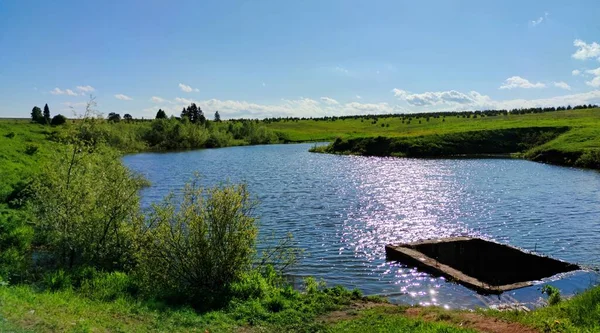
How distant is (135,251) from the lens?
55.1ft

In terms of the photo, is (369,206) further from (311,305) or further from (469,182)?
(311,305)

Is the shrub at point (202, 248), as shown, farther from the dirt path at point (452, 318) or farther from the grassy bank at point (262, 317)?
the dirt path at point (452, 318)


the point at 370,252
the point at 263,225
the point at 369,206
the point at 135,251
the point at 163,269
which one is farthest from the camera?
the point at 369,206

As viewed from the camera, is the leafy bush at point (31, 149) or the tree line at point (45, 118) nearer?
the leafy bush at point (31, 149)

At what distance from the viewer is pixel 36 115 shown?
415 ft

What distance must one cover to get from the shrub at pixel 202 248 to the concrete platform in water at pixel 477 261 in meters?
8.99

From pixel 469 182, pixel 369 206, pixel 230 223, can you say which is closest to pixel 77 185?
pixel 230 223

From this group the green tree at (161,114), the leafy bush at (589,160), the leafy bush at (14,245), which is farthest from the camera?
the green tree at (161,114)

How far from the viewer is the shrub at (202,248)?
15.0 m

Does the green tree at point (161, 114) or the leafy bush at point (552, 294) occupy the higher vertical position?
the green tree at point (161, 114)

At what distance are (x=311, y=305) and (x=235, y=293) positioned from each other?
2404 mm

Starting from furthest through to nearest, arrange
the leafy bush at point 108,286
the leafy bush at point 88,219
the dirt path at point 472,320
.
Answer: the leafy bush at point 88,219, the leafy bush at point 108,286, the dirt path at point 472,320

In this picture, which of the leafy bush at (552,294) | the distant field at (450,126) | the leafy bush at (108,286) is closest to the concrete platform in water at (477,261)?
the leafy bush at (552,294)

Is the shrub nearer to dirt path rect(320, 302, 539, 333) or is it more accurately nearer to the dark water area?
the dark water area
